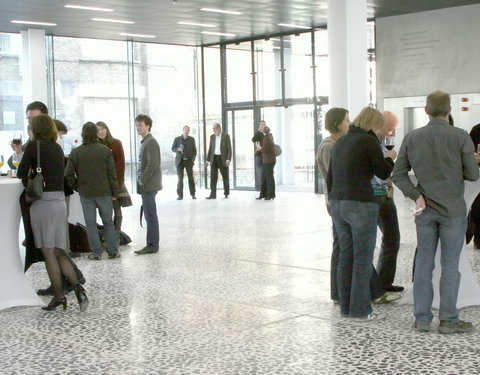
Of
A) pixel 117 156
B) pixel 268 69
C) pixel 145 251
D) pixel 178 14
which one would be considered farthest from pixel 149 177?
pixel 268 69

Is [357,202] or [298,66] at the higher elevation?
[298,66]

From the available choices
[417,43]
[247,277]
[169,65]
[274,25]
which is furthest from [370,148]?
[169,65]

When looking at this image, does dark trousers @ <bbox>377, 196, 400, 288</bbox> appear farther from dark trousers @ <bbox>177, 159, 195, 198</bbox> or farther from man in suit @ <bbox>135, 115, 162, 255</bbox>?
dark trousers @ <bbox>177, 159, 195, 198</bbox>

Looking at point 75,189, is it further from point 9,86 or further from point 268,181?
point 9,86

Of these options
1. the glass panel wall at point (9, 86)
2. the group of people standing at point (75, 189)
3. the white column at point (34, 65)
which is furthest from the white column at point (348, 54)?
the glass panel wall at point (9, 86)

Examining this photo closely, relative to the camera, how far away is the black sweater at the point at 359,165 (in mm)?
5094

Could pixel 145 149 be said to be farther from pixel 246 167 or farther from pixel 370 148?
pixel 246 167

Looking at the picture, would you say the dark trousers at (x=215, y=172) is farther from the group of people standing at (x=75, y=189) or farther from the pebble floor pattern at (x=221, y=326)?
the pebble floor pattern at (x=221, y=326)

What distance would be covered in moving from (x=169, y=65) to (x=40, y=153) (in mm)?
15495

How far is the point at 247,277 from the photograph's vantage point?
7.12 meters

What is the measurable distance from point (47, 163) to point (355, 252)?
2.38 metres

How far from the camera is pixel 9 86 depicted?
18.0 m

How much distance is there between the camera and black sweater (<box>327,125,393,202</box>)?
16.7 ft

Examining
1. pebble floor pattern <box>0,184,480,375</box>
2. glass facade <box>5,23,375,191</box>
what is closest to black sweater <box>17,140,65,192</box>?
pebble floor pattern <box>0,184,480,375</box>
